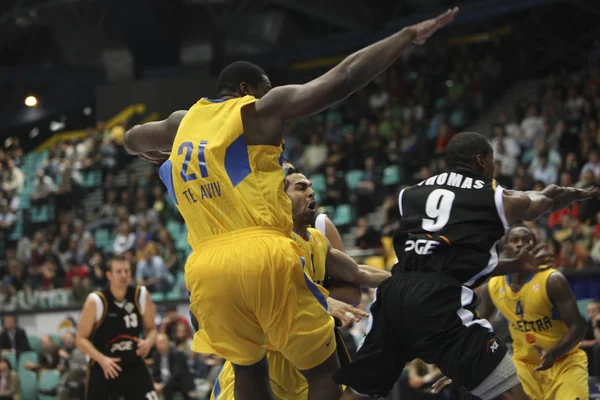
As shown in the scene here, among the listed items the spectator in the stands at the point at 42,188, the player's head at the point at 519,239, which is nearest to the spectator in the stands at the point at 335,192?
the spectator in the stands at the point at 42,188

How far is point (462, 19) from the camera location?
821 inches

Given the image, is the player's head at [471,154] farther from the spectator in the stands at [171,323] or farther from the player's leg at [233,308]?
the spectator in the stands at [171,323]

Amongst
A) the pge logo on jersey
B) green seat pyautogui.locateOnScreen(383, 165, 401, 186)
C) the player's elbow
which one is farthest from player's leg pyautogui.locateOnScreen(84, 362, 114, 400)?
green seat pyautogui.locateOnScreen(383, 165, 401, 186)

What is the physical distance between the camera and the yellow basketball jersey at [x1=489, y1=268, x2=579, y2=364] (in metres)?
7.38

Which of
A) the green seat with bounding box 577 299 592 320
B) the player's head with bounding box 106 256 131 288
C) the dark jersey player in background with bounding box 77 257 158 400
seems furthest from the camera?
the green seat with bounding box 577 299 592 320

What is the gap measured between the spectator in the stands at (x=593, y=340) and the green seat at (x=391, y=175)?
8.04 m

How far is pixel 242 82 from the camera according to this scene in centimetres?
519

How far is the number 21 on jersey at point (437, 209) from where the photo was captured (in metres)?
5.34

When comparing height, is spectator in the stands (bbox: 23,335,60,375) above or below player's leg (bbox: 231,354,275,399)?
below

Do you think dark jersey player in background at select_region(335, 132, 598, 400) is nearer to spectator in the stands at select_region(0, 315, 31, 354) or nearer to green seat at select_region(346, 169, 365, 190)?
spectator in the stands at select_region(0, 315, 31, 354)

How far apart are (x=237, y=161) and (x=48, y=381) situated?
10520 mm

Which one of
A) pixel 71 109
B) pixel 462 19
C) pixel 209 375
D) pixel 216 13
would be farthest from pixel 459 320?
pixel 71 109

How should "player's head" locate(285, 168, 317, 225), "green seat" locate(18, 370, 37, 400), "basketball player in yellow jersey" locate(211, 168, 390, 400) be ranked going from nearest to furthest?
"basketball player in yellow jersey" locate(211, 168, 390, 400), "player's head" locate(285, 168, 317, 225), "green seat" locate(18, 370, 37, 400)

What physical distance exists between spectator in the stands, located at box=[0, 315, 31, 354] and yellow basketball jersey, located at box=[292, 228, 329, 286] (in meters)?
10.4
